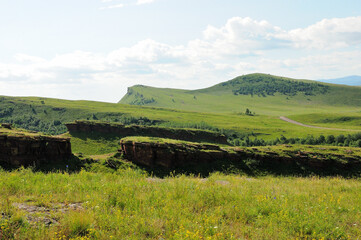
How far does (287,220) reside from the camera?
24.2ft

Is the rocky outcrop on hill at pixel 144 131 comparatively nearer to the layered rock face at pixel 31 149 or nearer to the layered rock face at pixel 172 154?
the layered rock face at pixel 31 149

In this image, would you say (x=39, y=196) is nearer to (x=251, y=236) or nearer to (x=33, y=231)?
(x=33, y=231)

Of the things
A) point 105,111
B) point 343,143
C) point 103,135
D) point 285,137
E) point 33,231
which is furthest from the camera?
point 105,111

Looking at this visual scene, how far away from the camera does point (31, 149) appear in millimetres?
43625

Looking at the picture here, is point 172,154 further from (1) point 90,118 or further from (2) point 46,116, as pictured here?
(2) point 46,116

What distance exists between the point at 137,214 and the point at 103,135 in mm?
89881

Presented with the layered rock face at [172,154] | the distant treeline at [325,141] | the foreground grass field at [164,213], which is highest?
the foreground grass field at [164,213]

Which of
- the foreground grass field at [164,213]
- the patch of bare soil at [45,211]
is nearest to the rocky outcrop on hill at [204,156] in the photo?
the foreground grass field at [164,213]

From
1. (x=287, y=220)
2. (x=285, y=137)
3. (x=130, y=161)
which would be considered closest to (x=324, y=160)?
(x=130, y=161)

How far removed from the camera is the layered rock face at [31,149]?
40.8 m

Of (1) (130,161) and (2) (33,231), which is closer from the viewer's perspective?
(2) (33,231)

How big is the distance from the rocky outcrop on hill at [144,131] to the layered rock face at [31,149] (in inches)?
1779

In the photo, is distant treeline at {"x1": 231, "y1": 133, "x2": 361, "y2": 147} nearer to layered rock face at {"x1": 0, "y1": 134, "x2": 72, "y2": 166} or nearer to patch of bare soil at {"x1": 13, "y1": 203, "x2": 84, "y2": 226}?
layered rock face at {"x1": 0, "y1": 134, "x2": 72, "y2": 166}

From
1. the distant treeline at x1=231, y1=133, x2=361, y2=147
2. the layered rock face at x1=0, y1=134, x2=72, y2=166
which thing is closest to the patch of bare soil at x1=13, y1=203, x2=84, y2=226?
the layered rock face at x1=0, y1=134, x2=72, y2=166
